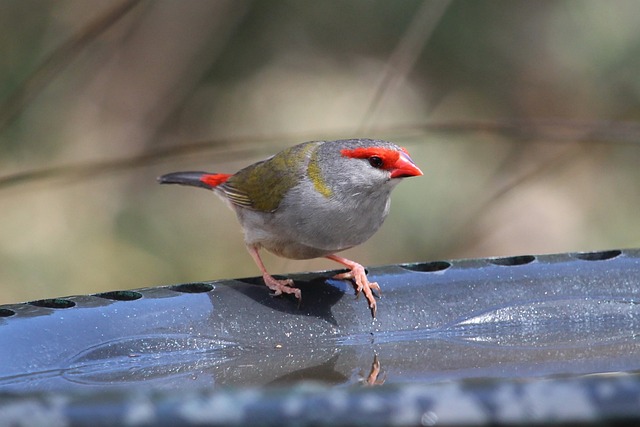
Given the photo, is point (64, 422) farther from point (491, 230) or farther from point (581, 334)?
point (491, 230)

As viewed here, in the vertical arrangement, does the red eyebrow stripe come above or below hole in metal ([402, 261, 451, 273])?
above

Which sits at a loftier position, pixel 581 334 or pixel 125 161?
pixel 125 161

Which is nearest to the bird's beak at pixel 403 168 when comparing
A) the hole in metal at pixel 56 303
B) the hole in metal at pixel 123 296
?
the hole in metal at pixel 123 296

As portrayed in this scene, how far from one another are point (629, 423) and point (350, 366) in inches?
61.7

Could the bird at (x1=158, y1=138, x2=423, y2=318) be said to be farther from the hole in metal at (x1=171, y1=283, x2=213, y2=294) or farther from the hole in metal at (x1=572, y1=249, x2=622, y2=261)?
the hole in metal at (x1=572, y1=249, x2=622, y2=261)

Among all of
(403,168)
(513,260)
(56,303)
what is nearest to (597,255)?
(513,260)

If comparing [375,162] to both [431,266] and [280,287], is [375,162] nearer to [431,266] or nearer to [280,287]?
[431,266]

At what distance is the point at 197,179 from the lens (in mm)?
5363

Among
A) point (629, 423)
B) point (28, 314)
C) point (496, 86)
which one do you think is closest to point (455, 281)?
point (28, 314)

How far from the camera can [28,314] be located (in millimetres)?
3186

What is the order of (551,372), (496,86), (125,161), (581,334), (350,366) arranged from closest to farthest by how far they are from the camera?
1. (551,372)
2. (350,366)
3. (581,334)
4. (125,161)
5. (496,86)

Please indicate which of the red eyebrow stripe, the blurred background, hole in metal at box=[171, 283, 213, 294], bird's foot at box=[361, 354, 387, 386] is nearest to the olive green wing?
the red eyebrow stripe

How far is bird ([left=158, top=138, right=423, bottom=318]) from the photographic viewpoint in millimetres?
4332

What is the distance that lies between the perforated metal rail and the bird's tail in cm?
141
